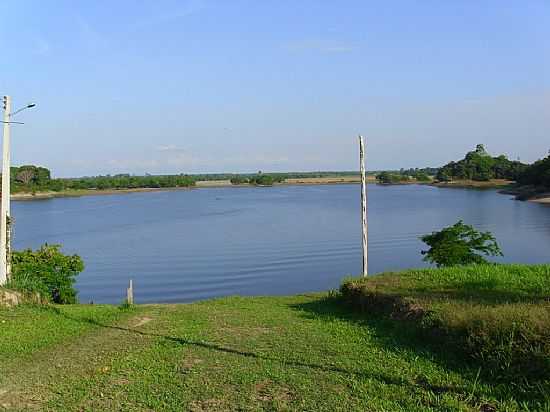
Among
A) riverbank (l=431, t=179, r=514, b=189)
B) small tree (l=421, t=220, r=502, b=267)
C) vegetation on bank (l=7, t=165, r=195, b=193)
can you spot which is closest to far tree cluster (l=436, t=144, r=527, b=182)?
riverbank (l=431, t=179, r=514, b=189)

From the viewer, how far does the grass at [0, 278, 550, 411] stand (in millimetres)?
4891

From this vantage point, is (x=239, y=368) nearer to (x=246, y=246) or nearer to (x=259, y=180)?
(x=246, y=246)

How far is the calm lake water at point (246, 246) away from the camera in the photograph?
22.8 m

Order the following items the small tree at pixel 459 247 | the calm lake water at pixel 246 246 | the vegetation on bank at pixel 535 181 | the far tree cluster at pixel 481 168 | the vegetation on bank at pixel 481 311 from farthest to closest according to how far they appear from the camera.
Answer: the far tree cluster at pixel 481 168
the vegetation on bank at pixel 535 181
the calm lake water at pixel 246 246
the small tree at pixel 459 247
the vegetation on bank at pixel 481 311

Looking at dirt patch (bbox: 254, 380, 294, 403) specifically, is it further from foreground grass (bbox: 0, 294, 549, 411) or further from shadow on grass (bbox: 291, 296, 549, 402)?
shadow on grass (bbox: 291, 296, 549, 402)

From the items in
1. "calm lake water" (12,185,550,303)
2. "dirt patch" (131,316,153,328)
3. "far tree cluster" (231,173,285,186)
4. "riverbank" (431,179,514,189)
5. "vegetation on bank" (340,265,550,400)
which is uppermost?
"far tree cluster" (231,173,285,186)

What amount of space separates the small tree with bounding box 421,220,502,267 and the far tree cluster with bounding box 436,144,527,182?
9543cm

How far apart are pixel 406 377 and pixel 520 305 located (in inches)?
89.1

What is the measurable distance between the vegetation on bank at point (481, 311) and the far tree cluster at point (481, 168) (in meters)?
103

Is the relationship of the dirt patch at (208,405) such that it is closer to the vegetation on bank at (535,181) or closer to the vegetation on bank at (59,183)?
the vegetation on bank at (535,181)

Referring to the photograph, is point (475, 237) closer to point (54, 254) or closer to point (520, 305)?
point (520, 305)

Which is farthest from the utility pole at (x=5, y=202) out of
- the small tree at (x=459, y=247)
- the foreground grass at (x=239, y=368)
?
the small tree at (x=459, y=247)

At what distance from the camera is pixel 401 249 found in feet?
102

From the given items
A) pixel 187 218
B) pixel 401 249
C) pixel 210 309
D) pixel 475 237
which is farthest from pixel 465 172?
pixel 210 309
